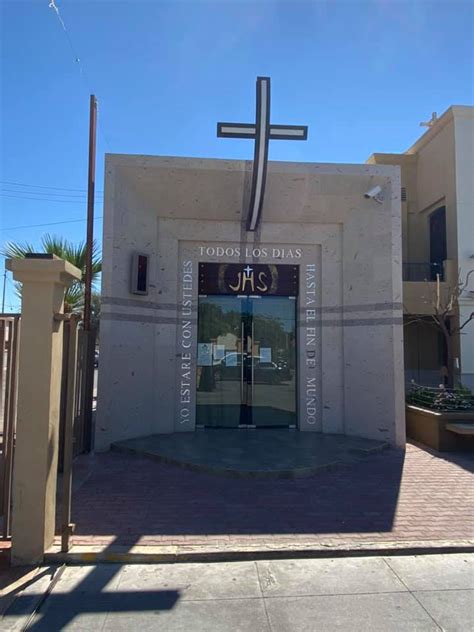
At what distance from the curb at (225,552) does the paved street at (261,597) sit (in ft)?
0.27

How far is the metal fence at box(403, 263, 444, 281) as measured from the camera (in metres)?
15.7

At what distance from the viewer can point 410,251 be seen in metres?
17.1

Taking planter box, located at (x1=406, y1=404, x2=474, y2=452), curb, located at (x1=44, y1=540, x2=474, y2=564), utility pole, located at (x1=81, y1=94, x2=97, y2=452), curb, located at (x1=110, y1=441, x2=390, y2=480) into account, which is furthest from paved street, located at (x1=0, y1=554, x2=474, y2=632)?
planter box, located at (x1=406, y1=404, x2=474, y2=452)

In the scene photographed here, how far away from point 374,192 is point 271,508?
5.99m

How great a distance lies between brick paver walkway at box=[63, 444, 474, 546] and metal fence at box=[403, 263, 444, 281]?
9.97 m

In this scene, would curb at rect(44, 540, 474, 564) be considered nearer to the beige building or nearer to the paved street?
the paved street

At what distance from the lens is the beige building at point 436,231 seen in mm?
14539

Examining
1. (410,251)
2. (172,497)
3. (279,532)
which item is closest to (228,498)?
(172,497)

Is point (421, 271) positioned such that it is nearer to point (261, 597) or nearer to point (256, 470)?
point (256, 470)

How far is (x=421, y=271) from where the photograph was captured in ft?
53.2

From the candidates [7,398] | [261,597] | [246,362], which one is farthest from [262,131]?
[261,597]

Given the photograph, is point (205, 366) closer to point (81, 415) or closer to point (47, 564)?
point (81, 415)

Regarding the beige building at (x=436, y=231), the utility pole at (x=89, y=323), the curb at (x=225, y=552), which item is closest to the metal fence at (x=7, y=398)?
the curb at (x=225, y=552)

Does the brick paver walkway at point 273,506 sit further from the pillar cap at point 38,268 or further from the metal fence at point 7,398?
the pillar cap at point 38,268
